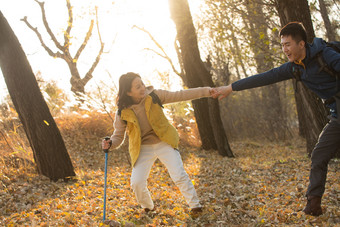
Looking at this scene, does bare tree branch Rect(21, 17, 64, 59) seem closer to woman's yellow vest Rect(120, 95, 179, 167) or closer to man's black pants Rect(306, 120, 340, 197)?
woman's yellow vest Rect(120, 95, 179, 167)

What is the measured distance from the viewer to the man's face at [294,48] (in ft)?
12.9

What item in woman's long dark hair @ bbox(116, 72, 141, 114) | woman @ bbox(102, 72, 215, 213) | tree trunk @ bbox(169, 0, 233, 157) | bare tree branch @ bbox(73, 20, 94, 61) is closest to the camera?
woman @ bbox(102, 72, 215, 213)

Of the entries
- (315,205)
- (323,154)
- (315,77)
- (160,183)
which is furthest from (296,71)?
(160,183)

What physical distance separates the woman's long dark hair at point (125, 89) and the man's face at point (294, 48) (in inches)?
80.2

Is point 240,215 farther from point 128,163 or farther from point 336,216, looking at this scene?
point 128,163

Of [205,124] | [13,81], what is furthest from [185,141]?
[13,81]

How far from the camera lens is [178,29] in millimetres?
10070

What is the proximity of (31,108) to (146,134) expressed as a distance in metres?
3.28

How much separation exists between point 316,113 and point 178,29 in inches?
184

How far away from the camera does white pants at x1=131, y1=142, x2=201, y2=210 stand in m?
4.73

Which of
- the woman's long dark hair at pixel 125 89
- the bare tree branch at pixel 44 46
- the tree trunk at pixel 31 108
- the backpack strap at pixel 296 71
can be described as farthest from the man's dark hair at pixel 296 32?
the bare tree branch at pixel 44 46

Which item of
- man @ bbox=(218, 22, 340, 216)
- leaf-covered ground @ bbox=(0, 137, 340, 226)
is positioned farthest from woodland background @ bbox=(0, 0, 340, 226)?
man @ bbox=(218, 22, 340, 216)

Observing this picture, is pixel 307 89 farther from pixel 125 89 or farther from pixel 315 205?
pixel 125 89

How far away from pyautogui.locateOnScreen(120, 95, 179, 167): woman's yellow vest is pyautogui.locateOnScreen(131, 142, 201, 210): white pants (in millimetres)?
114
